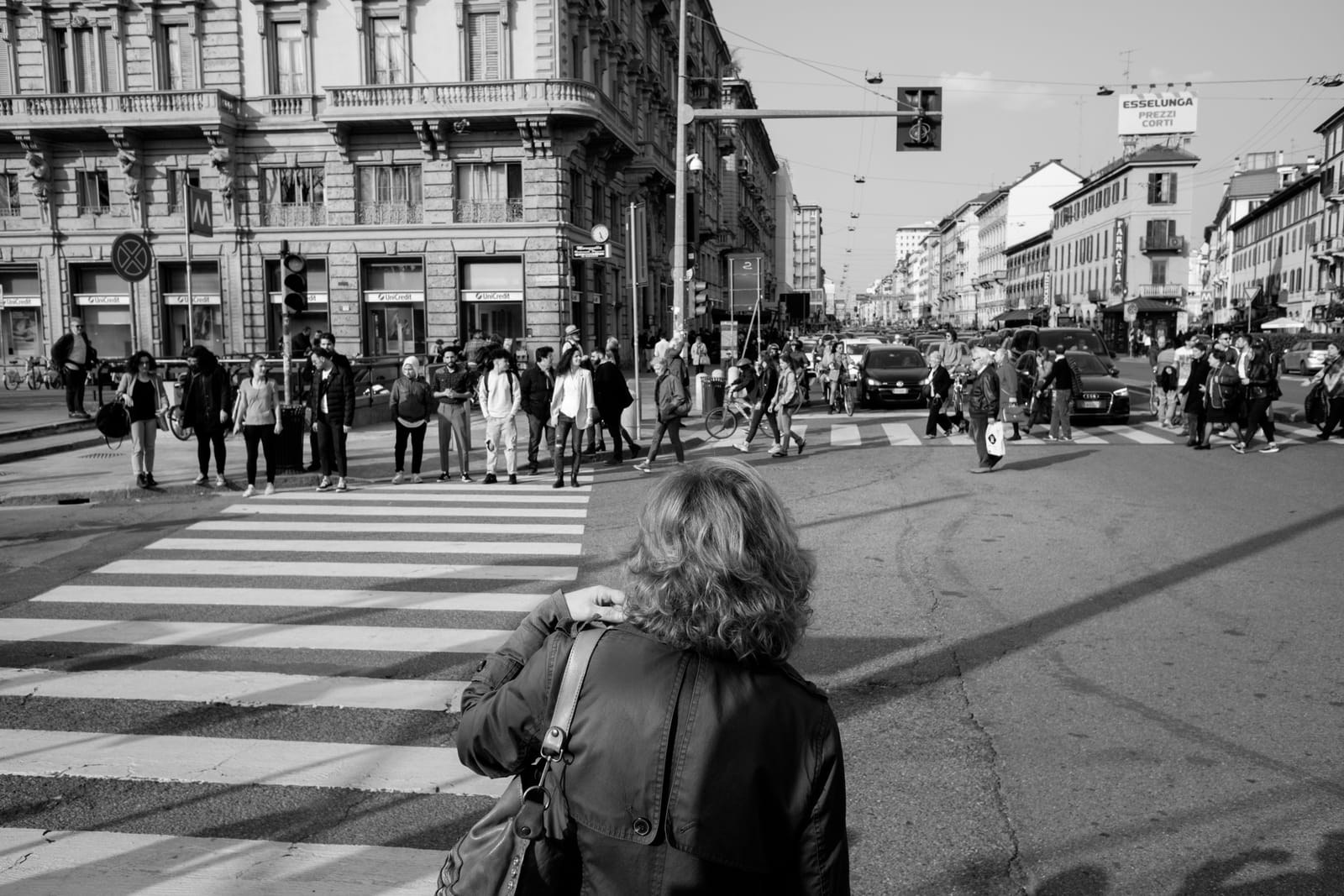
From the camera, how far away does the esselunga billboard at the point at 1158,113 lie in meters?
85.6

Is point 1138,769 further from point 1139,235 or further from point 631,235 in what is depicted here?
point 1139,235

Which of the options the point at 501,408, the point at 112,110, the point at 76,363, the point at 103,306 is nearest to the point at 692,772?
the point at 501,408

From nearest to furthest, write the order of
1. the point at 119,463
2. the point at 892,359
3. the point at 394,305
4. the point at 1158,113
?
the point at 119,463 → the point at 892,359 → the point at 394,305 → the point at 1158,113

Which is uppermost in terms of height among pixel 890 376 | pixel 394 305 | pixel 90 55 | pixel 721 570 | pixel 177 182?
pixel 90 55

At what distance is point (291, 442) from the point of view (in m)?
14.3

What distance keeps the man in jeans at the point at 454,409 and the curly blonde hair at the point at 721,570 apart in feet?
40.9

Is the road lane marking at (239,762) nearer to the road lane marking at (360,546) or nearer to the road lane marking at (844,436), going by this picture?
the road lane marking at (360,546)

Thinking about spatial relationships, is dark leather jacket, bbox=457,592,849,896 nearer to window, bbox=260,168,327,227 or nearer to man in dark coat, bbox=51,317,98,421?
man in dark coat, bbox=51,317,98,421

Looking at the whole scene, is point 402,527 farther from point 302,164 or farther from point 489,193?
point 302,164

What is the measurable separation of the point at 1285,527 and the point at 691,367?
26.8 meters

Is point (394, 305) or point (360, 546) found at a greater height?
point (394, 305)

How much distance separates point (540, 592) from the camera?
8.23m

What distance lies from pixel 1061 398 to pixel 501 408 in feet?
31.9

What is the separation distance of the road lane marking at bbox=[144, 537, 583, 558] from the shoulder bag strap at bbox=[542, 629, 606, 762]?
25.6 ft
